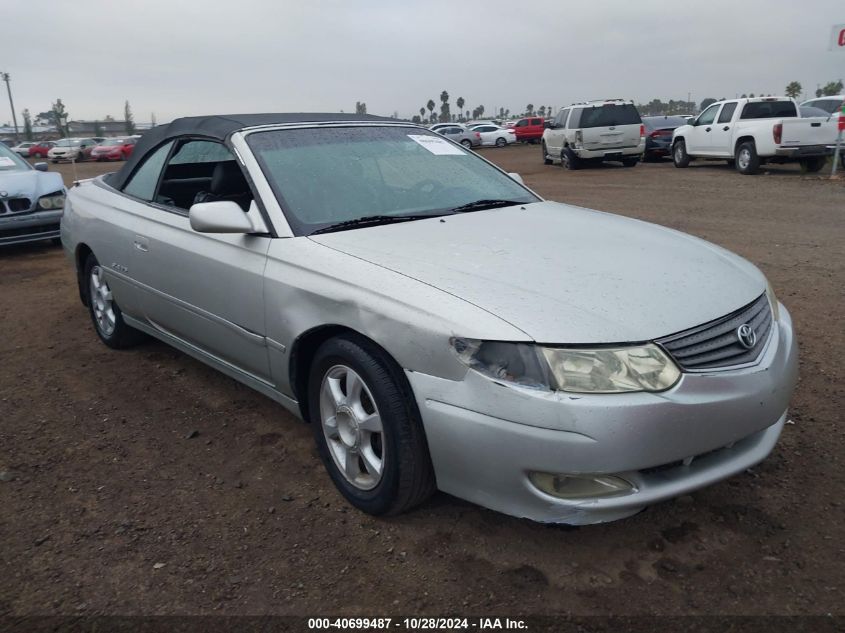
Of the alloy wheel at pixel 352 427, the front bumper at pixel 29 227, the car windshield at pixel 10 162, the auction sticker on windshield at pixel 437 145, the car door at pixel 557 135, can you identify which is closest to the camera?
the alloy wheel at pixel 352 427

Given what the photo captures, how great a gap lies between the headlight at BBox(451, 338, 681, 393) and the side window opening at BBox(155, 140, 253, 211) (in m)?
2.01

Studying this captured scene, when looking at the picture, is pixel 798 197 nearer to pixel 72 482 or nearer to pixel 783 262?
pixel 783 262

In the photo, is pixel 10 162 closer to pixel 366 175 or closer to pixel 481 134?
pixel 366 175

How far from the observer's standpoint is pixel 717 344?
2.39 m

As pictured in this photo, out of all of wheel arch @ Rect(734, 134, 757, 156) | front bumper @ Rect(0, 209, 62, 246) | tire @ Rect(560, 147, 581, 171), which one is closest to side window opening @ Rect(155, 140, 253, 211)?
front bumper @ Rect(0, 209, 62, 246)

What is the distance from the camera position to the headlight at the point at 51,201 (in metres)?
8.59

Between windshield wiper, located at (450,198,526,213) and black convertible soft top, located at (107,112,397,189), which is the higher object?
black convertible soft top, located at (107,112,397,189)

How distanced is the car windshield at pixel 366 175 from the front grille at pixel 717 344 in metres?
1.43

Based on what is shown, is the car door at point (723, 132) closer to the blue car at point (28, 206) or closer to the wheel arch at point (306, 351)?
the blue car at point (28, 206)

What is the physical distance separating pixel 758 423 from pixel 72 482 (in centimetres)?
286

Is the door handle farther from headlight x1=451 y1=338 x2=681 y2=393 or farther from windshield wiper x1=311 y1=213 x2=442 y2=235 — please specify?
headlight x1=451 y1=338 x2=681 y2=393

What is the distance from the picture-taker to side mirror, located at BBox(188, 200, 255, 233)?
3.02m

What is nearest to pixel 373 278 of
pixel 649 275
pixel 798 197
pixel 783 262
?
pixel 649 275

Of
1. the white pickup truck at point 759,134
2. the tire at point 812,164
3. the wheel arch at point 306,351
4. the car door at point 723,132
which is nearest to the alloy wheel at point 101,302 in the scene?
the wheel arch at point 306,351
